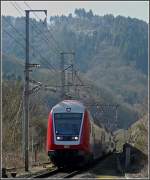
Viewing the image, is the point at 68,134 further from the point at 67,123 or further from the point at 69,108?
the point at 69,108

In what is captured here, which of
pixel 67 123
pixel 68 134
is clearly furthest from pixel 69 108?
pixel 68 134

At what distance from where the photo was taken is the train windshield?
31656mm

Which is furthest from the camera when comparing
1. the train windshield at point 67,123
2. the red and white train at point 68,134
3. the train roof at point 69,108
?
the train roof at point 69,108

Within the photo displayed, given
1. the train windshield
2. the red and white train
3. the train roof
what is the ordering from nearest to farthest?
the red and white train, the train windshield, the train roof

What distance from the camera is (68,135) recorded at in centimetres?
3150

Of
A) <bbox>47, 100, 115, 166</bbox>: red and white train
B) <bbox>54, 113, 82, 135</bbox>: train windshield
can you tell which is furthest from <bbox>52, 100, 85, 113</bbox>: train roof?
<bbox>54, 113, 82, 135</bbox>: train windshield

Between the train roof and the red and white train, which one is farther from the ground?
the train roof

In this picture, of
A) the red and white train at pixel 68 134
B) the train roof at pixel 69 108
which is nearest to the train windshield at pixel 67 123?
the red and white train at pixel 68 134

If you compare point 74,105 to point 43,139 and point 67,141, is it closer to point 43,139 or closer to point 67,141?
point 67,141

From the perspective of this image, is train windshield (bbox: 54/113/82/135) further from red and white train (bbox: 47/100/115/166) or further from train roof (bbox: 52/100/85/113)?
train roof (bbox: 52/100/85/113)

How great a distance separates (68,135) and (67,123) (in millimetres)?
734

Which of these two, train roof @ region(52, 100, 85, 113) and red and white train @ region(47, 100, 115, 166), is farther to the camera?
train roof @ region(52, 100, 85, 113)

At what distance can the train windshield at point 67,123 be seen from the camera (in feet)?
104

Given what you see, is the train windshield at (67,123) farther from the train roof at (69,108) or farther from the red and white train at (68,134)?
the train roof at (69,108)
